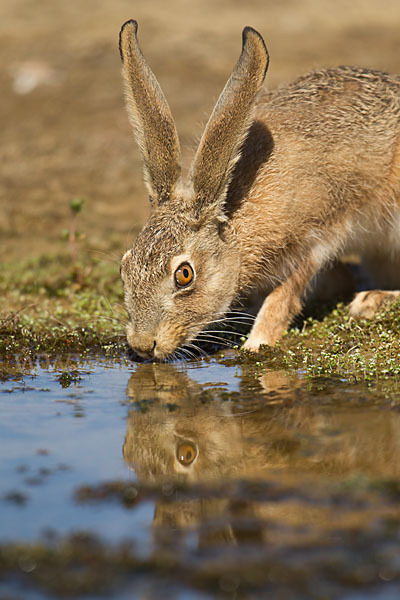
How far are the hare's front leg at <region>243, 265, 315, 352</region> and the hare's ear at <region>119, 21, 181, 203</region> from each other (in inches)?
50.2

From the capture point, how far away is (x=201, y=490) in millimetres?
3389

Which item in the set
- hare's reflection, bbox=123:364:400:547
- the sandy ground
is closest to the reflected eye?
hare's reflection, bbox=123:364:400:547

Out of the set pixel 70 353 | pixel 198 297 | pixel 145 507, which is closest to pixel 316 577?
pixel 145 507

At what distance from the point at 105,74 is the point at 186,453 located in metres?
14.2

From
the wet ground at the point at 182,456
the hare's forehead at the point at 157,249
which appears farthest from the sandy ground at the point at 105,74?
the hare's forehead at the point at 157,249

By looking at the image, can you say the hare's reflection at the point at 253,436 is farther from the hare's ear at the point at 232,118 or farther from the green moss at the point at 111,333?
the hare's ear at the point at 232,118

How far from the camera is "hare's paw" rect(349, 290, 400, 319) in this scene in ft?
23.0

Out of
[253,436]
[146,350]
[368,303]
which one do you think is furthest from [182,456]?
[368,303]

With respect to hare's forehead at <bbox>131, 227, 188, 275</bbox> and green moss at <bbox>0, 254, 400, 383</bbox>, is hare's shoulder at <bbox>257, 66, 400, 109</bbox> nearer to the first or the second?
hare's forehead at <bbox>131, 227, 188, 275</bbox>

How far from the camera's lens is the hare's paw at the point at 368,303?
702cm

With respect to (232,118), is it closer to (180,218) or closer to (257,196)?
(257,196)

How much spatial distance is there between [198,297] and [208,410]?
4.86 ft

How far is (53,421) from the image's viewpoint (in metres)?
4.38

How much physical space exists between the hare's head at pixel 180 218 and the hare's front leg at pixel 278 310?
0.42 metres
